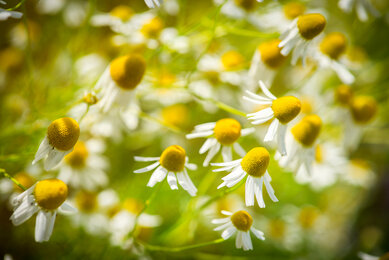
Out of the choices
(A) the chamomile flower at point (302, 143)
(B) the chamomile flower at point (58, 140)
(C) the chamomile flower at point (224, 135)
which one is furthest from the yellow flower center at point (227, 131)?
(B) the chamomile flower at point (58, 140)

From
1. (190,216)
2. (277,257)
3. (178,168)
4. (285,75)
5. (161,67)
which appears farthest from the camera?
(285,75)

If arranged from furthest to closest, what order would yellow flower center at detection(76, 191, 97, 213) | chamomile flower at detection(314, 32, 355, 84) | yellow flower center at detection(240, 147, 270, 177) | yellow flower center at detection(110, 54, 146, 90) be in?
1. yellow flower center at detection(76, 191, 97, 213)
2. chamomile flower at detection(314, 32, 355, 84)
3. yellow flower center at detection(110, 54, 146, 90)
4. yellow flower center at detection(240, 147, 270, 177)

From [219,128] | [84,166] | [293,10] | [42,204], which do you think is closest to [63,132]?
[42,204]

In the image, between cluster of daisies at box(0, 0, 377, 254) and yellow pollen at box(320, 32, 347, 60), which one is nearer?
cluster of daisies at box(0, 0, 377, 254)

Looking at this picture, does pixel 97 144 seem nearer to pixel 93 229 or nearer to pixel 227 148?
pixel 93 229

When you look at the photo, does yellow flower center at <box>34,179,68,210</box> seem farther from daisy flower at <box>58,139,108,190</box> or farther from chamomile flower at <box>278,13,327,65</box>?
chamomile flower at <box>278,13,327,65</box>

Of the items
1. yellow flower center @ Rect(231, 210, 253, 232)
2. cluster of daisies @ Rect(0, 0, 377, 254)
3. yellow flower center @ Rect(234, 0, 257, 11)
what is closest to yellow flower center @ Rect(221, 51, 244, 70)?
cluster of daisies @ Rect(0, 0, 377, 254)

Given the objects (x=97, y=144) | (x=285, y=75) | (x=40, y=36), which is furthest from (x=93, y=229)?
(x=285, y=75)
